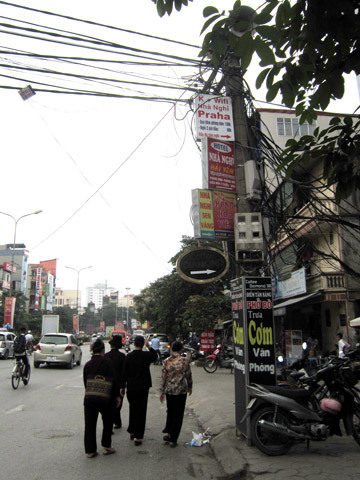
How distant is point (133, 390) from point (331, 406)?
2.74 m

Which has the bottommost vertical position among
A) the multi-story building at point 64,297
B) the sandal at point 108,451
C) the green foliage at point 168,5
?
the sandal at point 108,451

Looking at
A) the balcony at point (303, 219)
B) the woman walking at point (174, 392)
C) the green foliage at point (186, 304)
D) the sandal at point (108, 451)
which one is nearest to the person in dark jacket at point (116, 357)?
the woman walking at point (174, 392)

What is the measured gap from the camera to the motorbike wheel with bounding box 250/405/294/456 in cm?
520

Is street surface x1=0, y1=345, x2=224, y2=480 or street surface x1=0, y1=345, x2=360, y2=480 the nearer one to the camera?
street surface x1=0, y1=345, x2=360, y2=480

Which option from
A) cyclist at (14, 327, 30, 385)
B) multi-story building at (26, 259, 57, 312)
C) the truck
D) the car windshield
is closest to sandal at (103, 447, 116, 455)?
cyclist at (14, 327, 30, 385)

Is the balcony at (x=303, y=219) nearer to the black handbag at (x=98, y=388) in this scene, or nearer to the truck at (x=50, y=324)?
the black handbag at (x=98, y=388)

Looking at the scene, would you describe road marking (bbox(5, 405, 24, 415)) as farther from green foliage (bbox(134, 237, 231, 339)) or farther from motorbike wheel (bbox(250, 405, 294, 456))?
green foliage (bbox(134, 237, 231, 339))

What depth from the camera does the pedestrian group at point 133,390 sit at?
533cm

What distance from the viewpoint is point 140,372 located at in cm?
621

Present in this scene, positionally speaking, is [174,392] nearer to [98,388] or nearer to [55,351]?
[98,388]

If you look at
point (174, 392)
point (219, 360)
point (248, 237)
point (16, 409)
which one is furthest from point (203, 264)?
A: point (219, 360)

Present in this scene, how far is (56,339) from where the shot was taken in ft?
60.9

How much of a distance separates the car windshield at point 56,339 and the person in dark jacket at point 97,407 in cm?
1365

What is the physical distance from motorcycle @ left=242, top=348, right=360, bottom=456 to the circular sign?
256 centimetres
